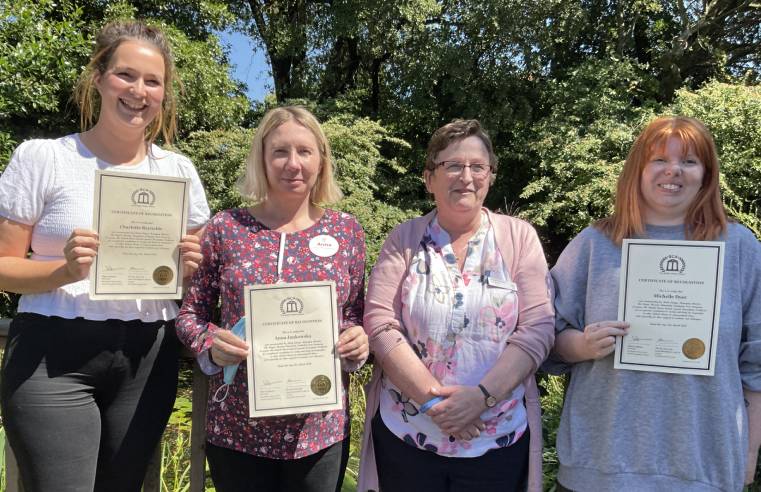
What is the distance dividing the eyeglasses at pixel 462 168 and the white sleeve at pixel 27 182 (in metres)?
1.46

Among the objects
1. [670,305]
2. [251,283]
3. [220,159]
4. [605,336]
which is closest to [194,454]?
[251,283]

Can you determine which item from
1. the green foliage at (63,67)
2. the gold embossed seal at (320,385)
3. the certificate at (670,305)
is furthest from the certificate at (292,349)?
the green foliage at (63,67)

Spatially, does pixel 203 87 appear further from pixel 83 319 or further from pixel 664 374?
pixel 664 374

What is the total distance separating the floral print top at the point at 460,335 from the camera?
2195 mm

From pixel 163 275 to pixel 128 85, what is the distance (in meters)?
0.72

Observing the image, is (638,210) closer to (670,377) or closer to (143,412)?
(670,377)

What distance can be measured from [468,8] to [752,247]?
10984 mm

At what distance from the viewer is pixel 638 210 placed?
2.20 meters

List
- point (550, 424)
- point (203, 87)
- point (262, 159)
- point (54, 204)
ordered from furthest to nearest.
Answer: point (203, 87)
point (550, 424)
point (262, 159)
point (54, 204)

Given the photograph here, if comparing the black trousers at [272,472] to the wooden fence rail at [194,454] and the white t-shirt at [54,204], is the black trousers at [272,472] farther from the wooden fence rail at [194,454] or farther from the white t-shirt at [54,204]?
the white t-shirt at [54,204]

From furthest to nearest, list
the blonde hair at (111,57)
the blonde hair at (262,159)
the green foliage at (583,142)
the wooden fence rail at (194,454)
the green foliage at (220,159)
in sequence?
1. the green foliage at (583,142)
2. the green foliage at (220,159)
3. the wooden fence rail at (194,454)
4. the blonde hair at (262,159)
5. the blonde hair at (111,57)

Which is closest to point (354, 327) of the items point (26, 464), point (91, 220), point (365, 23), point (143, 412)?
point (143, 412)

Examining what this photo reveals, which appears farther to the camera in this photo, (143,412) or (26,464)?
(143,412)

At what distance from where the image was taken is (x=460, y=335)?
221 centimetres
